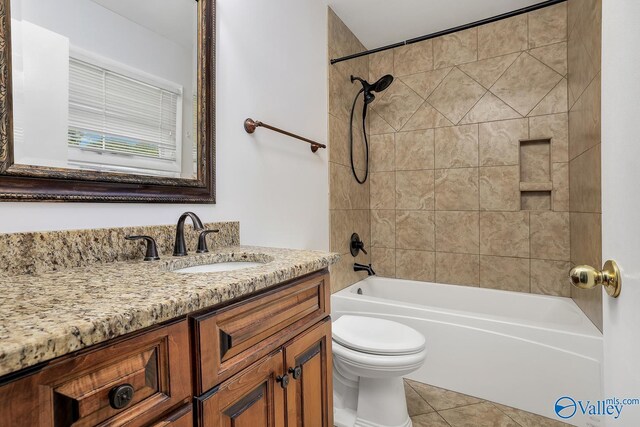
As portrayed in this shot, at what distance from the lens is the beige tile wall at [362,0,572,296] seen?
230 cm

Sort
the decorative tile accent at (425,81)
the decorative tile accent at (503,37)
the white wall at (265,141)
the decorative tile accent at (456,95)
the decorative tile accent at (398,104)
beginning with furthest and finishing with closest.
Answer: the decorative tile accent at (398,104), the decorative tile accent at (425,81), the decorative tile accent at (456,95), the decorative tile accent at (503,37), the white wall at (265,141)

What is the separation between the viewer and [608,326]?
0.66 metres

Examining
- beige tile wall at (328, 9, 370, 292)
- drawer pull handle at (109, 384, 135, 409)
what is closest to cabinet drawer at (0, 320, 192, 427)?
drawer pull handle at (109, 384, 135, 409)

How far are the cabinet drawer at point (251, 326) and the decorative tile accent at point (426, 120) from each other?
2121 mm

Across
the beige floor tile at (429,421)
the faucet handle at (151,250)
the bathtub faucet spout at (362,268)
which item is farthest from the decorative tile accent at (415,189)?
the faucet handle at (151,250)

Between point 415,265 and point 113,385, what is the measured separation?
257 cm

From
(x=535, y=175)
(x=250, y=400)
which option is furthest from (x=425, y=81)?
(x=250, y=400)

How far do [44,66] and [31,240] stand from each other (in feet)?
1.55

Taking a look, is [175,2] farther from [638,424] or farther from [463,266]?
Answer: [463,266]

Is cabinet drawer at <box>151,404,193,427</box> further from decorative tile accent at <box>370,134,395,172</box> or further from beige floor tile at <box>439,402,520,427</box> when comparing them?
decorative tile accent at <box>370,134,395,172</box>

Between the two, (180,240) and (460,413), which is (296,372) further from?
(460,413)

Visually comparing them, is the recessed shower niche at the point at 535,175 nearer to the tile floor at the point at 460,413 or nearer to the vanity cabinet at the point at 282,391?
the tile floor at the point at 460,413

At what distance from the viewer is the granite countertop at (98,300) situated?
40 centimetres

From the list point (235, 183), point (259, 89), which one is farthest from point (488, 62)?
point (235, 183)
